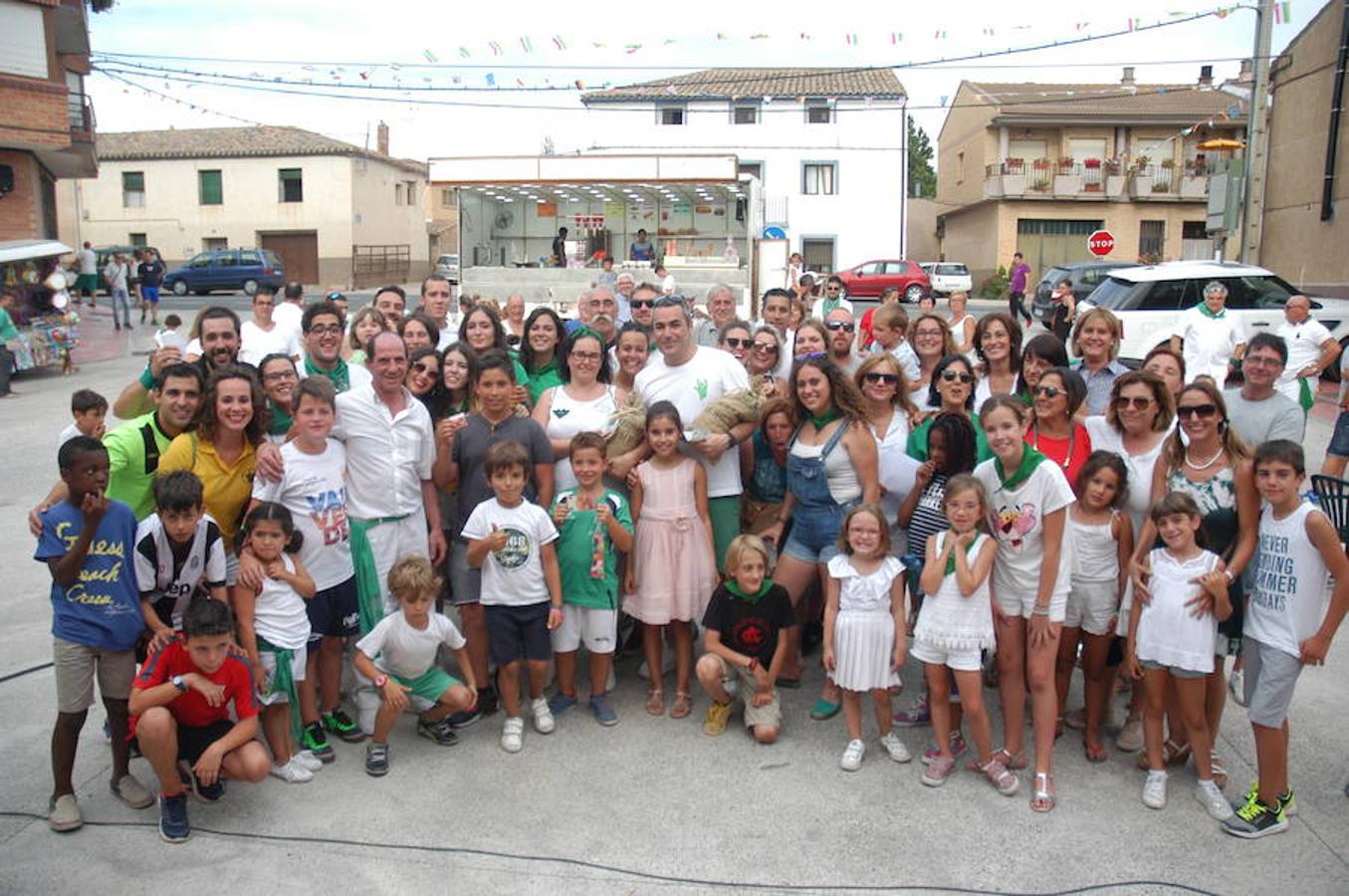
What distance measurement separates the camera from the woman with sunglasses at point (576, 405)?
197 inches

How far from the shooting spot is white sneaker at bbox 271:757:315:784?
166 inches

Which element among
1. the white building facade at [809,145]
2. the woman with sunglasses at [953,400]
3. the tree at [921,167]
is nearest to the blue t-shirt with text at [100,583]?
the woman with sunglasses at [953,400]

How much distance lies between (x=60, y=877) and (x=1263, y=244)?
24.4 meters

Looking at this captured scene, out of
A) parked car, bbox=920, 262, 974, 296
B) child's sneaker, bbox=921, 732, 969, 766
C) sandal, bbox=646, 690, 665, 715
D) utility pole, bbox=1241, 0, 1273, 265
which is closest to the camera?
child's sneaker, bbox=921, 732, 969, 766

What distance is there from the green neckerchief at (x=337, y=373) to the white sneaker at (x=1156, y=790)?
4136 millimetres

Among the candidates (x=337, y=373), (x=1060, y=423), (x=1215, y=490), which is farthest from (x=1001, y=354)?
Result: (x=337, y=373)

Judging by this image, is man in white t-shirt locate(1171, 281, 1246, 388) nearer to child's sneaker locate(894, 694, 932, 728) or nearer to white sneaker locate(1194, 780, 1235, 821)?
child's sneaker locate(894, 694, 932, 728)

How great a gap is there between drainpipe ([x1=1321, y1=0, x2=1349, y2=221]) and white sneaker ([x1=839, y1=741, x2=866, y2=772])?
19.5 m

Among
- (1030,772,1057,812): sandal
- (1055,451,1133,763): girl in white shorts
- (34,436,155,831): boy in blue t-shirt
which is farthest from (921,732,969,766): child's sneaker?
(34,436,155,831): boy in blue t-shirt

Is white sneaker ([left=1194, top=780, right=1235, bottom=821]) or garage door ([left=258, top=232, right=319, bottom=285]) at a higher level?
garage door ([left=258, top=232, right=319, bottom=285])

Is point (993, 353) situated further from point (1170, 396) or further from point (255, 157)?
point (255, 157)

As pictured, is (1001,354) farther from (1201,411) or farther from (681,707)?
(681,707)

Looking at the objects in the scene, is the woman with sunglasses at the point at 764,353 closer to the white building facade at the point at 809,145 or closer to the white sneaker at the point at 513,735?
the white sneaker at the point at 513,735

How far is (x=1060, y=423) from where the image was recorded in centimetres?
456
